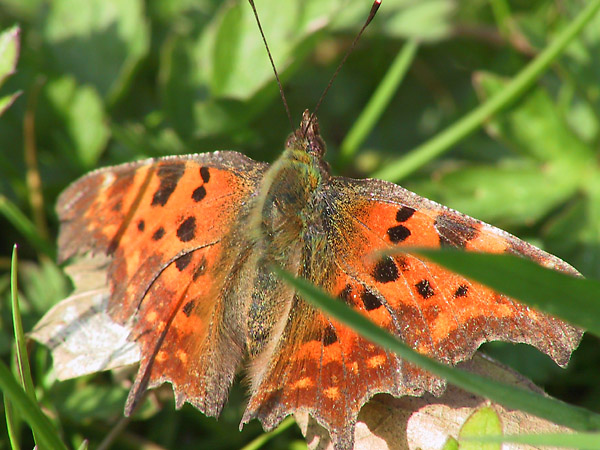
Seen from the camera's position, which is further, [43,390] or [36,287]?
[36,287]

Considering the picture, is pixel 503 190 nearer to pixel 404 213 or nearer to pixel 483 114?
pixel 483 114

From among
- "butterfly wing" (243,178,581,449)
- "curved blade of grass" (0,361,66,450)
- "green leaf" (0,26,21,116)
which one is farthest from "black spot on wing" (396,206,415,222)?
"green leaf" (0,26,21,116)

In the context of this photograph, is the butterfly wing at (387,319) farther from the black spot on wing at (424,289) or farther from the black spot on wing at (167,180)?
the black spot on wing at (167,180)

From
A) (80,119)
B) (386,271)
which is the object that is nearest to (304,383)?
(386,271)

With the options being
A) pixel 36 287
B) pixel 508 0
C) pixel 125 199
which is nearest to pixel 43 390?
pixel 36 287

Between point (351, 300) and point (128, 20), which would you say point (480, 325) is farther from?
point (128, 20)

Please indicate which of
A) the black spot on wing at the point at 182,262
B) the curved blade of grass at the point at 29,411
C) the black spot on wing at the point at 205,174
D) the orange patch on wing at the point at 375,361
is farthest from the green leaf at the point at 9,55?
the orange patch on wing at the point at 375,361
